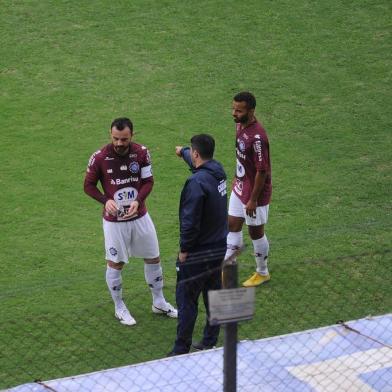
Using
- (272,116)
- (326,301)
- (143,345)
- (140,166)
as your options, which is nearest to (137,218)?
(140,166)

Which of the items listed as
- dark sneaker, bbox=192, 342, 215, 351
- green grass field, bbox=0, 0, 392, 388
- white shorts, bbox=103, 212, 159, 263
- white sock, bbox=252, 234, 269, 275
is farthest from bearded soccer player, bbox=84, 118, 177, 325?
white sock, bbox=252, 234, 269, 275

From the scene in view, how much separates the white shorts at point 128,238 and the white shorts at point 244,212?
0.95m

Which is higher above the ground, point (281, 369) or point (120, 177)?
point (120, 177)

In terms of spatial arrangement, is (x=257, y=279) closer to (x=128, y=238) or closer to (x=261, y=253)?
(x=261, y=253)

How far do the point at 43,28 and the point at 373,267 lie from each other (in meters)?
7.09

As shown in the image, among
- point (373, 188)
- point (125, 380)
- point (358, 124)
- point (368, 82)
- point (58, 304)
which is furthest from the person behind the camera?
point (368, 82)

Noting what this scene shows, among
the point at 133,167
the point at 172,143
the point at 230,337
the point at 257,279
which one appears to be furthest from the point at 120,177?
the point at 172,143

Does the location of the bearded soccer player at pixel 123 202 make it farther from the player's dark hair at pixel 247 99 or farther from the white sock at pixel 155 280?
the player's dark hair at pixel 247 99

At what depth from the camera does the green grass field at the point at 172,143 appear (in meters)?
8.48

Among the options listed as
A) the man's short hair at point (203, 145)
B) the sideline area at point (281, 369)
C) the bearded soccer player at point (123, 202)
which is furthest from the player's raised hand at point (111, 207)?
the sideline area at point (281, 369)

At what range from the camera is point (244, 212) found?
904 centimetres

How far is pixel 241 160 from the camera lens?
8891 mm

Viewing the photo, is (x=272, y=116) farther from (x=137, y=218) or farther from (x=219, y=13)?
(x=137, y=218)

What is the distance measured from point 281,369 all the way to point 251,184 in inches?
87.4
